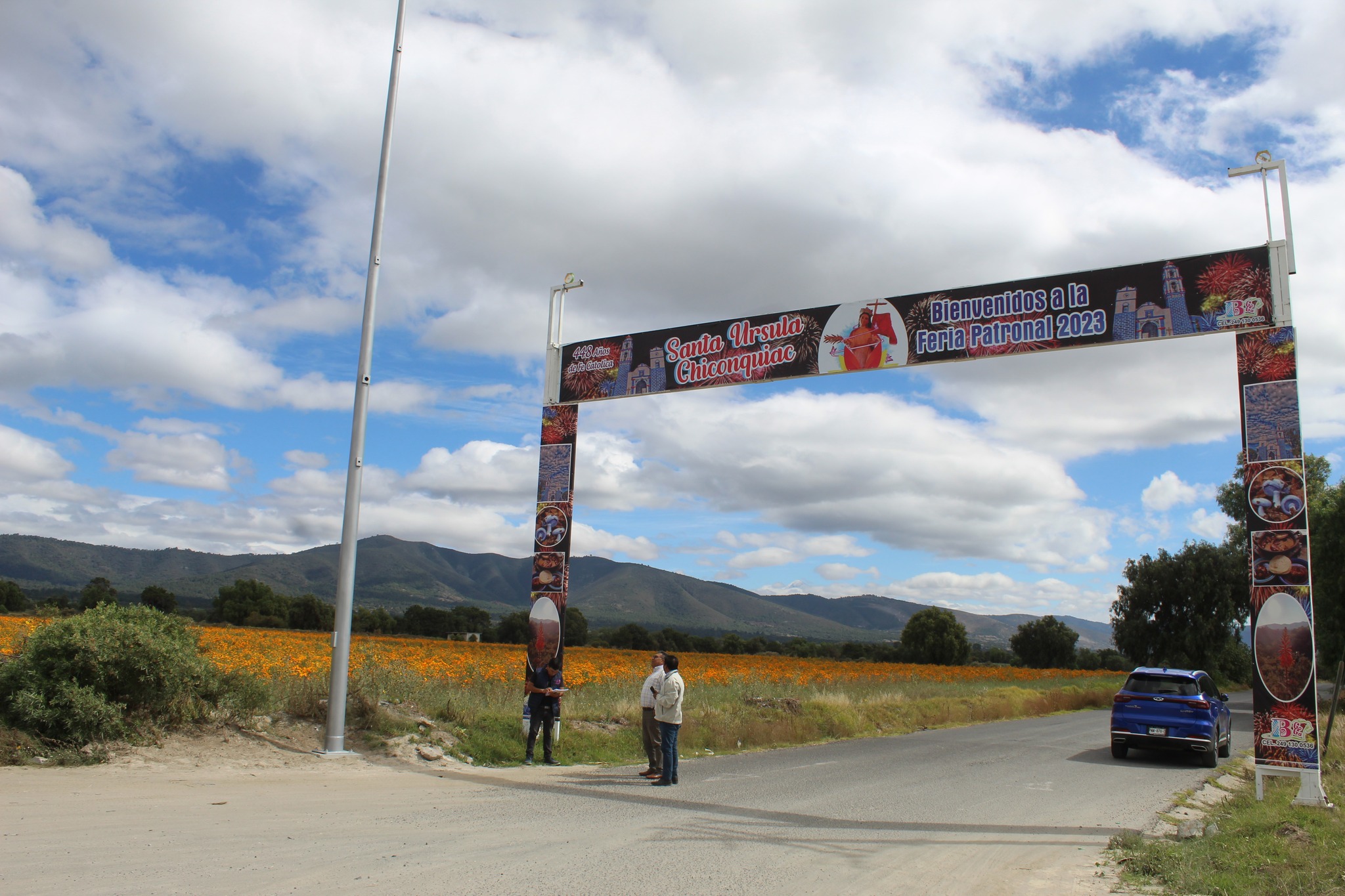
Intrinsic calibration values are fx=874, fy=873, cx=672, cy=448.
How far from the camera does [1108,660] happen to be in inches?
3300

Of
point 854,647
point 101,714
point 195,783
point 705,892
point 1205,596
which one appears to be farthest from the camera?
point 854,647

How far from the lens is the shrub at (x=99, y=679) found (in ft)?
37.0

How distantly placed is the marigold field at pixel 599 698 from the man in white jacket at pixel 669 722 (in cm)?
266

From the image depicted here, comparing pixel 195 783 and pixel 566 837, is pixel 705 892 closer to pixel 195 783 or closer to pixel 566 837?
pixel 566 837

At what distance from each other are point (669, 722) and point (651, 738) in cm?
82

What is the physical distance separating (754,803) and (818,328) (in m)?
7.33

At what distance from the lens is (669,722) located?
11.8m

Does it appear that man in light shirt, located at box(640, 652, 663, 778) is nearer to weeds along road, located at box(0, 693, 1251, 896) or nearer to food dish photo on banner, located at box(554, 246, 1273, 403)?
weeds along road, located at box(0, 693, 1251, 896)

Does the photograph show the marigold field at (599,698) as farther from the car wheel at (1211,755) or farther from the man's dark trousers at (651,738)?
the car wheel at (1211,755)

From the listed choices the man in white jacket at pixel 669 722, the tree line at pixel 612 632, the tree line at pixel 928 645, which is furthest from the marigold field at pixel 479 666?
the tree line at pixel 928 645

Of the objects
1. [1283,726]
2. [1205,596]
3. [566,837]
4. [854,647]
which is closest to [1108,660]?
[854,647]

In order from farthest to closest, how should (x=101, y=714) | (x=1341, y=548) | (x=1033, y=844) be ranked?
1. (x=1341, y=548)
2. (x=101, y=714)
3. (x=1033, y=844)

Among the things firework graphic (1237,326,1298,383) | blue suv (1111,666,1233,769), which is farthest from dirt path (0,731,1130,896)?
blue suv (1111,666,1233,769)

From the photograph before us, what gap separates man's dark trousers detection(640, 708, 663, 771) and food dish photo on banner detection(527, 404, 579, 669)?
3109mm
